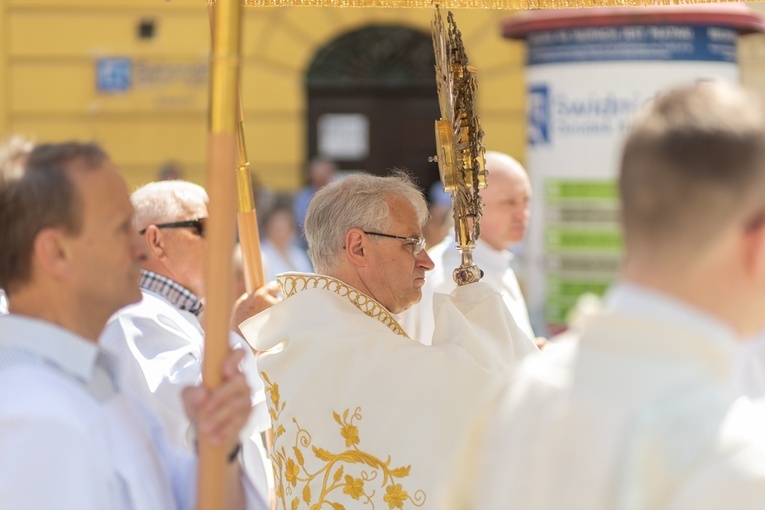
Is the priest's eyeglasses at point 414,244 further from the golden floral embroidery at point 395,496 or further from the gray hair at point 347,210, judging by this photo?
the golden floral embroidery at point 395,496

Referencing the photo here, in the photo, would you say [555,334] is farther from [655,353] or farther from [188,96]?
[655,353]

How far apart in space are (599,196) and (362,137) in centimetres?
567

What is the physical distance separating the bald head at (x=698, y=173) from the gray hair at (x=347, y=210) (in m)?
1.99

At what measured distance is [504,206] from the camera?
20.1ft

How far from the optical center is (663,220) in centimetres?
164

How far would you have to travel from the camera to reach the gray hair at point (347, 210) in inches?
143

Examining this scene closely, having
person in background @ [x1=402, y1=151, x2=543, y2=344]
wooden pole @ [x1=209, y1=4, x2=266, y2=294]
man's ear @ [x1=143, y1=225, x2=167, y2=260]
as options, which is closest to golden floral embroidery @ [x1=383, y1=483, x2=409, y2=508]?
wooden pole @ [x1=209, y1=4, x2=266, y2=294]

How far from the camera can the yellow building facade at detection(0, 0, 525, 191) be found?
41.1 ft

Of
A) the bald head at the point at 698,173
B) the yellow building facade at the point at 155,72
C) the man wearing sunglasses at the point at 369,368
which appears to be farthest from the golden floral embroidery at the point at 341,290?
the yellow building facade at the point at 155,72

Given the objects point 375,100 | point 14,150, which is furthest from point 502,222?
point 375,100

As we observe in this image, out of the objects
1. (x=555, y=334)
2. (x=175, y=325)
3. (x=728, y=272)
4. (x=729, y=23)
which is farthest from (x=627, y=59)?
(x=728, y=272)

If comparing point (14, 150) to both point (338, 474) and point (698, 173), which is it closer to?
point (698, 173)

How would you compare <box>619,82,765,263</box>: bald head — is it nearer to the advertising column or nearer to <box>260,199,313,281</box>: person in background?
the advertising column

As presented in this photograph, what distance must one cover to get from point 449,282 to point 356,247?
193cm
